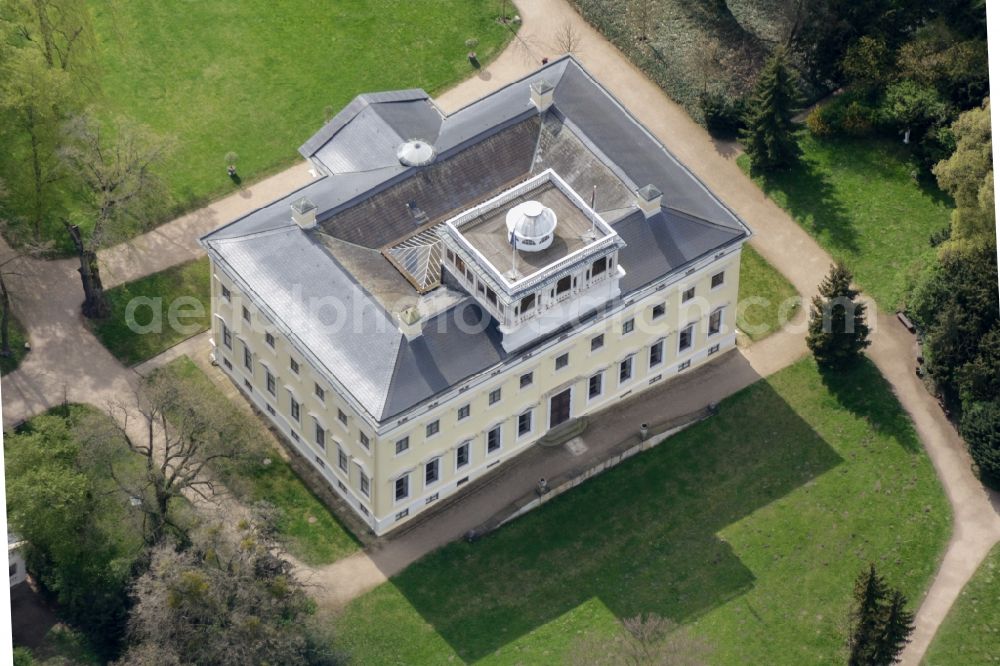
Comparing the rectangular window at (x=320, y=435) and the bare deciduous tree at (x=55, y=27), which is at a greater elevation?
the bare deciduous tree at (x=55, y=27)

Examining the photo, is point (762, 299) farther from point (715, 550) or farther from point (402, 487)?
point (402, 487)

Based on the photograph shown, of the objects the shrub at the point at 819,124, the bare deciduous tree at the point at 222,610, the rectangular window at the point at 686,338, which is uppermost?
the shrub at the point at 819,124

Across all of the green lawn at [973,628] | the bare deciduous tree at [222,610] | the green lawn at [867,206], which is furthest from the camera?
the green lawn at [867,206]

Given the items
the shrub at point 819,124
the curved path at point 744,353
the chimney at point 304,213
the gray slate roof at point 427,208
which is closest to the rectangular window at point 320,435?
the gray slate roof at point 427,208

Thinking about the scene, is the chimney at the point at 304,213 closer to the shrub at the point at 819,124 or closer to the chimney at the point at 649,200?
the chimney at the point at 649,200

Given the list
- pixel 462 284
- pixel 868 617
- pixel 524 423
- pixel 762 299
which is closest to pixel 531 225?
pixel 462 284

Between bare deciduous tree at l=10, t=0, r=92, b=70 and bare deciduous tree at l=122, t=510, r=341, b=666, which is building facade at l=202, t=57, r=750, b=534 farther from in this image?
bare deciduous tree at l=10, t=0, r=92, b=70

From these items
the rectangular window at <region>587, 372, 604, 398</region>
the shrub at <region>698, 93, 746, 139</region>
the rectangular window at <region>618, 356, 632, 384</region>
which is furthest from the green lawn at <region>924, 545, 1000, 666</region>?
the shrub at <region>698, 93, 746, 139</region>
